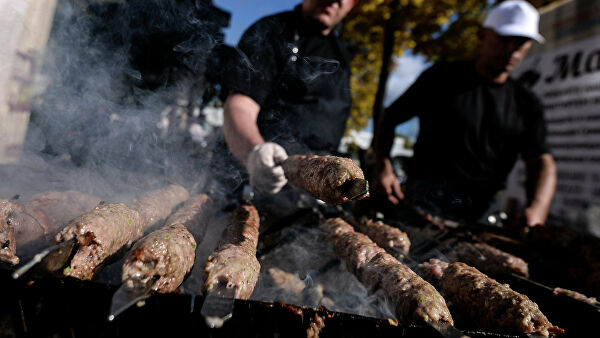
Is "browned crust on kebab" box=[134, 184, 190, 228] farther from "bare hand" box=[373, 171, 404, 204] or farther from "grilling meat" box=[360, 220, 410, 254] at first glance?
"bare hand" box=[373, 171, 404, 204]

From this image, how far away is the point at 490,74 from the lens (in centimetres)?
496

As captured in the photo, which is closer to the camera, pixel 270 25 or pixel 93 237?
pixel 93 237

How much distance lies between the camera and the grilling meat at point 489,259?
109 inches

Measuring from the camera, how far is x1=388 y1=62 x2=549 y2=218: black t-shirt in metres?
4.93

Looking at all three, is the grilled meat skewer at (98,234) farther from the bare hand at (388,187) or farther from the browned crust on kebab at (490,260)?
the bare hand at (388,187)

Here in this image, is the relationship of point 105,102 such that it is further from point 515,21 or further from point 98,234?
point 515,21

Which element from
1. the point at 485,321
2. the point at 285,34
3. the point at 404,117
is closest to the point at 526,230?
the point at 404,117

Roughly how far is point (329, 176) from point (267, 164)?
960mm

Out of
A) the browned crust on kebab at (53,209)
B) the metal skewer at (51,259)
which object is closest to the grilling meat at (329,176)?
the metal skewer at (51,259)

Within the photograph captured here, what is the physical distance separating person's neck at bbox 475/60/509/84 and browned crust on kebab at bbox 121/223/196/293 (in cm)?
525

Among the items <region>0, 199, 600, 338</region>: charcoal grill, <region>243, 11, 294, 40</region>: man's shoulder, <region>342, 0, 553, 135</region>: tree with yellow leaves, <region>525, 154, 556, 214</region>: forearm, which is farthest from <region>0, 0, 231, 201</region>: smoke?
<region>342, 0, 553, 135</region>: tree with yellow leaves

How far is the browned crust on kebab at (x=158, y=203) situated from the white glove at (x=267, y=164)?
2.55ft

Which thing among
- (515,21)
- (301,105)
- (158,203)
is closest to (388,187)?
(301,105)

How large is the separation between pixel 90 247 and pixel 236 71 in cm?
266
